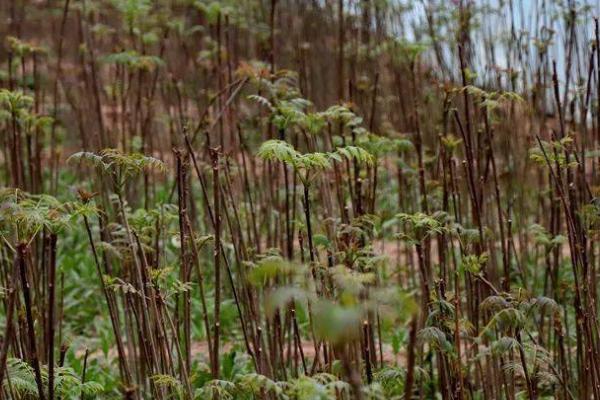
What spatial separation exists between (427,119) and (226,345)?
187 centimetres

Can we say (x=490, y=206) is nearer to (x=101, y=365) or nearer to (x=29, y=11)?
(x=101, y=365)

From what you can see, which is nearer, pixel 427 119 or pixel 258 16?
pixel 427 119

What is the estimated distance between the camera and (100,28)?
13.4ft

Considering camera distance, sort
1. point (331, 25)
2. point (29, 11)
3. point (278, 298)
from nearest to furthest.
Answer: point (278, 298) → point (331, 25) → point (29, 11)

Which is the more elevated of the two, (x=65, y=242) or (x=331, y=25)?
(x=331, y=25)

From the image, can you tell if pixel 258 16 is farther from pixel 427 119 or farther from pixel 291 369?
pixel 291 369

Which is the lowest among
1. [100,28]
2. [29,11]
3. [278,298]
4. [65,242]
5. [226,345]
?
[226,345]

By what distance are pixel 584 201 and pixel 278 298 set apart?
187cm

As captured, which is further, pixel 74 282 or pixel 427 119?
pixel 427 119

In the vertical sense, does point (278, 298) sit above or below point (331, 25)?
below

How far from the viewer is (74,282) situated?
13.7ft

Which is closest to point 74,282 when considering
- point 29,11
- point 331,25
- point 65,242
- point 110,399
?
point 65,242

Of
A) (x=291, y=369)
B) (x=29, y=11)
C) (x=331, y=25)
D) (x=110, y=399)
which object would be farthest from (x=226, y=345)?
(x=29, y=11)

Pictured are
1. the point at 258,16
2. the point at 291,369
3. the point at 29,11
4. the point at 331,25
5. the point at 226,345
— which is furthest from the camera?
the point at 29,11
